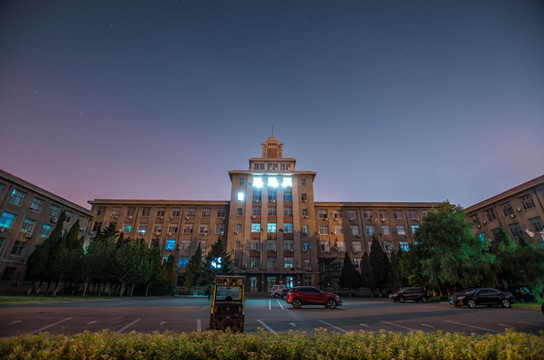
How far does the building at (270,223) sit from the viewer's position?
143ft

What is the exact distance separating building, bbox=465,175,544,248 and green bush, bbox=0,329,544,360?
141 ft

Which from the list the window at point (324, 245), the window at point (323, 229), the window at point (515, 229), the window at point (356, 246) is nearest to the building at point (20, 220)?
the window at point (324, 245)

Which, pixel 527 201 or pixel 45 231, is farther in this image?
pixel 527 201

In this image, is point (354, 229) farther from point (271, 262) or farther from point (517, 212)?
point (517, 212)

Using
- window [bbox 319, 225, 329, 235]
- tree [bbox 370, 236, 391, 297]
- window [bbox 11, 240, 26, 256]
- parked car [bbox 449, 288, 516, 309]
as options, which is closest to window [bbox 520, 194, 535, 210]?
tree [bbox 370, 236, 391, 297]

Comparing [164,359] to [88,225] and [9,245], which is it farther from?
[88,225]

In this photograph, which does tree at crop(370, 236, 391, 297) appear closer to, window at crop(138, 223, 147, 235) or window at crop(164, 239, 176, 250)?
window at crop(164, 239, 176, 250)

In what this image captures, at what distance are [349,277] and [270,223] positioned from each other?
53.0 feet

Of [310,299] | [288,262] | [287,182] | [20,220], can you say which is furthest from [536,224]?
[20,220]

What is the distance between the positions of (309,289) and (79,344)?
1804 cm

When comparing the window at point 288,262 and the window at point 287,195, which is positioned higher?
the window at point 287,195

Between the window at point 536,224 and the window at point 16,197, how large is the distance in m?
71.2

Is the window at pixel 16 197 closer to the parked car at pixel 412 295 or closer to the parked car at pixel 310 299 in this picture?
the parked car at pixel 310 299

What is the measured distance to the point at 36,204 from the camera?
35688 mm
